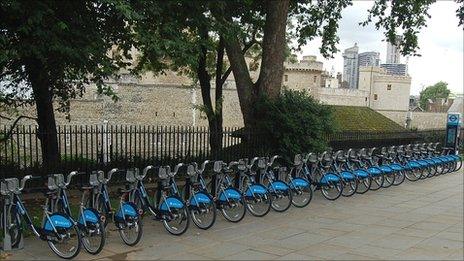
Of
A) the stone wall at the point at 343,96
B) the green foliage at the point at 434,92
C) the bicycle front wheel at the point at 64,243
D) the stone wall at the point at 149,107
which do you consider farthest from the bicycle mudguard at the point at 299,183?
the green foliage at the point at 434,92

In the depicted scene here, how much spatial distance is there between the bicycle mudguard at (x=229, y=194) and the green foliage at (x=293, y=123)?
453 centimetres

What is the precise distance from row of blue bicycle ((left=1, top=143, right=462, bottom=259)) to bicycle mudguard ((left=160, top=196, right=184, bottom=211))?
0.04 feet

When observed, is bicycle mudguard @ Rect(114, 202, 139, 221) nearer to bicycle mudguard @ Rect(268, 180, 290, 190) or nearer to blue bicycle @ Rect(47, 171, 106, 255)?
blue bicycle @ Rect(47, 171, 106, 255)

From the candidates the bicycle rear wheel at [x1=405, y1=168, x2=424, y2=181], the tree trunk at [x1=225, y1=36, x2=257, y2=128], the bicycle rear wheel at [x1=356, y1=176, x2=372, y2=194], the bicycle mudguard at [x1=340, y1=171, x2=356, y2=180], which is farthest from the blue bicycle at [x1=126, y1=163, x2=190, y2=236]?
the bicycle rear wheel at [x1=405, y1=168, x2=424, y2=181]

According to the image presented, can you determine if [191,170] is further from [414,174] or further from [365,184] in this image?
[414,174]

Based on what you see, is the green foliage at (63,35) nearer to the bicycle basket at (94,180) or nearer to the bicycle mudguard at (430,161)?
the bicycle basket at (94,180)

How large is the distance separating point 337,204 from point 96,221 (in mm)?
5506

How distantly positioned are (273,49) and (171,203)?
24.9 feet

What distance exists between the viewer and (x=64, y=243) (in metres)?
6.47

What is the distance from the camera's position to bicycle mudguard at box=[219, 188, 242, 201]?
26.4 feet

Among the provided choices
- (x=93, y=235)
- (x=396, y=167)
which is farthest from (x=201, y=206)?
(x=396, y=167)

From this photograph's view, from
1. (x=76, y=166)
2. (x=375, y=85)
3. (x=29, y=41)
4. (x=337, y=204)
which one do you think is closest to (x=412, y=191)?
(x=337, y=204)

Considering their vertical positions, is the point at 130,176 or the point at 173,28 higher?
the point at 173,28

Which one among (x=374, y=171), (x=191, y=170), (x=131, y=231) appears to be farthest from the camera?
(x=374, y=171)
